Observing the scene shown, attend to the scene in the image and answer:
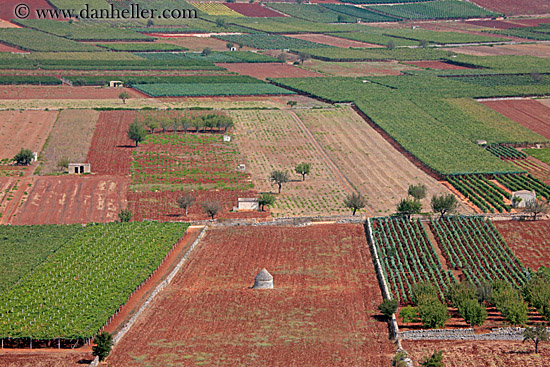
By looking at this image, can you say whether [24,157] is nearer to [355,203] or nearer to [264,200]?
[264,200]

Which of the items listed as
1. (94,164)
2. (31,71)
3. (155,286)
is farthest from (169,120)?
(155,286)

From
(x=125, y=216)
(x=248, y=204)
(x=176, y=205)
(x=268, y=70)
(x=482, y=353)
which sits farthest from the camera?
(x=268, y=70)

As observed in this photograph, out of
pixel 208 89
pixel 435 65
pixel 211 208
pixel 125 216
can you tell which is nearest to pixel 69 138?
pixel 125 216

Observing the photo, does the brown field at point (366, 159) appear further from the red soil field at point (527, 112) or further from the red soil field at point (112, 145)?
the red soil field at point (112, 145)

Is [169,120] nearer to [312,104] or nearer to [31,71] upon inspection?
[312,104]

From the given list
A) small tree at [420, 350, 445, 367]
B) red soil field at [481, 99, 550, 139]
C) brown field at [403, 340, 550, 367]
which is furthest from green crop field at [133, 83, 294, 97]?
small tree at [420, 350, 445, 367]

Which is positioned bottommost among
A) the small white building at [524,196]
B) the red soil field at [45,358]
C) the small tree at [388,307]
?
the small white building at [524,196]

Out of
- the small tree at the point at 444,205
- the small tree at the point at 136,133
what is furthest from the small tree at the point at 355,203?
the small tree at the point at 136,133
